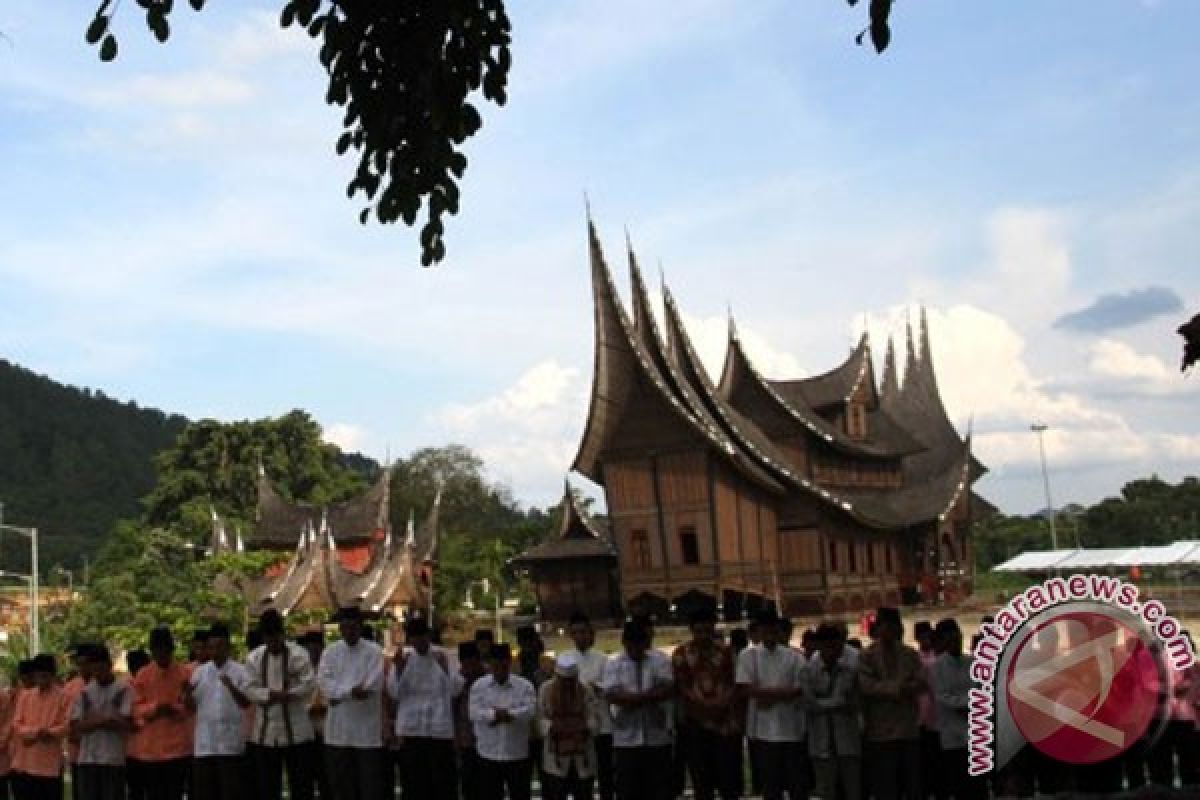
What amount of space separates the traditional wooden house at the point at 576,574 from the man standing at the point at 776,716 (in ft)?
106

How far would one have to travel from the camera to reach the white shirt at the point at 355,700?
8.18 metres

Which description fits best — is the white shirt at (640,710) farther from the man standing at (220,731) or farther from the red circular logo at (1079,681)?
the red circular logo at (1079,681)

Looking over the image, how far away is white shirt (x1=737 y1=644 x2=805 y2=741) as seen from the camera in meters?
8.13

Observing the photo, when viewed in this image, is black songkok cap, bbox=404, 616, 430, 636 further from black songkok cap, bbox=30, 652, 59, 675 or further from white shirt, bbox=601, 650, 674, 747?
black songkok cap, bbox=30, 652, 59, 675

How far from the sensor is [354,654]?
27.2 feet

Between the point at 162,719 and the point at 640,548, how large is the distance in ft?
93.4

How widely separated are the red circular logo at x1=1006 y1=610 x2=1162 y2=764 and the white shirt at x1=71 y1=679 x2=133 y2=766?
5.43 meters

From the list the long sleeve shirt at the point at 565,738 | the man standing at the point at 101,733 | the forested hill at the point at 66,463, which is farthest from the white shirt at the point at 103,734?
the forested hill at the point at 66,463

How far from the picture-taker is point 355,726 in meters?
8.18

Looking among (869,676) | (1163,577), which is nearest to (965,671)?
(869,676)

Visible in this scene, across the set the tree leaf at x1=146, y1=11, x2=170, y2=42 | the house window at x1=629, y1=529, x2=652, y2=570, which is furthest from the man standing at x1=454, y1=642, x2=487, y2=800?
the house window at x1=629, y1=529, x2=652, y2=570

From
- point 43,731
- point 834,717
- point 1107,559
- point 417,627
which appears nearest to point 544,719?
→ point 417,627

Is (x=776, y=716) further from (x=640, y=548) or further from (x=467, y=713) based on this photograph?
(x=640, y=548)

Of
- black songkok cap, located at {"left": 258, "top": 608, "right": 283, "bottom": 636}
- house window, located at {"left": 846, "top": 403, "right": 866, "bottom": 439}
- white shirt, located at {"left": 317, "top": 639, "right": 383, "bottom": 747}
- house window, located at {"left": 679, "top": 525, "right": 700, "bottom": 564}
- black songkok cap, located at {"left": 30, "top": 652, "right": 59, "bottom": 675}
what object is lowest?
white shirt, located at {"left": 317, "top": 639, "right": 383, "bottom": 747}
